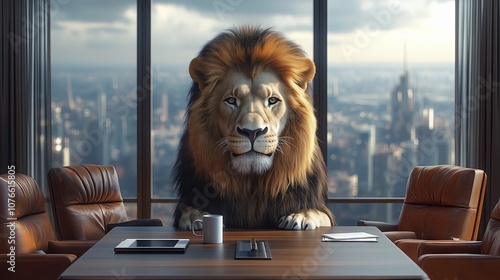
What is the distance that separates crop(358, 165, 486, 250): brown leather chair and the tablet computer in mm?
1471

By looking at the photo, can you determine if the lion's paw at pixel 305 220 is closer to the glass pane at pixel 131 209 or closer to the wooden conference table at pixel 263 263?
the wooden conference table at pixel 263 263

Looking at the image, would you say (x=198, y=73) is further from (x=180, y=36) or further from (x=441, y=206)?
(x=441, y=206)

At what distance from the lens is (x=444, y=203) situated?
4.02 m

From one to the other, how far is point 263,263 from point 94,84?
9.84ft

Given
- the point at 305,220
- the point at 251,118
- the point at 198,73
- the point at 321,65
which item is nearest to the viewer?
the point at 305,220

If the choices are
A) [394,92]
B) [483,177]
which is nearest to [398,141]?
[394,92]

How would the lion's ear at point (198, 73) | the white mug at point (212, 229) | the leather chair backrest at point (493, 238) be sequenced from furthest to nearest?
the lion's ear at point (198, 73), the leather chair backrest at point (493, 238), the white mug at point (212, 229)

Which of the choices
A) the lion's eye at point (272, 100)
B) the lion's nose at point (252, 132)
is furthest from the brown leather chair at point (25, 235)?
the lion's eye at point (272, 100)

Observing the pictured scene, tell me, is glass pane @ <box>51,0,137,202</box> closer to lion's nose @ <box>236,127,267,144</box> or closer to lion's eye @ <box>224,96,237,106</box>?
lion's eye @ <box>224,96,237,106</box>

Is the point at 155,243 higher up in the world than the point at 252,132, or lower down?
lower down

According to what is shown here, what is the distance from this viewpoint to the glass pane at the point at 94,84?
508 cm

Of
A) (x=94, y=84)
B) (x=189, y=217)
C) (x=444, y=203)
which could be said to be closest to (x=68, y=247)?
(x=189, y=217)

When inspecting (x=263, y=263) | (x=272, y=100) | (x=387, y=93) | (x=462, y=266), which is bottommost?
(x=462, y=266)

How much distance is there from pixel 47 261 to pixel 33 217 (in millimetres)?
679
